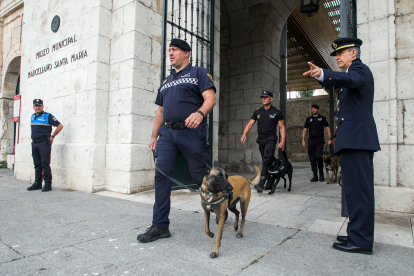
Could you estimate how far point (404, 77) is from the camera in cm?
365

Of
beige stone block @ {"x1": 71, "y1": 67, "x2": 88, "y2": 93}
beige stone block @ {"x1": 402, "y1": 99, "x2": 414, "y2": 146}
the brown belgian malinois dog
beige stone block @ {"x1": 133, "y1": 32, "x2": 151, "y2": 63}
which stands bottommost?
the brown belgian malinois dog

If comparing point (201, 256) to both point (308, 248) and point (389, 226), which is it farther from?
point (389, 226)

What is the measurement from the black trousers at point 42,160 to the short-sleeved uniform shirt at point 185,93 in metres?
4.28

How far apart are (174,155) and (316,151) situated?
5.25 meters

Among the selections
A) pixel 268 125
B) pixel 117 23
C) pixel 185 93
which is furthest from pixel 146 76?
pixel 185 93

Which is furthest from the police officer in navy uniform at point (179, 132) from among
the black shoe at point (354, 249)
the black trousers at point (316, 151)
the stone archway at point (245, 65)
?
the stone archway at point (245, 65)

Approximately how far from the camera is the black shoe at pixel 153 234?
259 cm

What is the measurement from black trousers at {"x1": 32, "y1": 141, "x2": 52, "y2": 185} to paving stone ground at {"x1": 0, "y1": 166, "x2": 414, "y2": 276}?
1643mm

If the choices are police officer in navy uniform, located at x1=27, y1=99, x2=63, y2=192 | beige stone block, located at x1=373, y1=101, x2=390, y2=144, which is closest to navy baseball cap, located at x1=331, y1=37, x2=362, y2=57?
beige stone block, located at x1=373, y1=101, x2=390, y2=144

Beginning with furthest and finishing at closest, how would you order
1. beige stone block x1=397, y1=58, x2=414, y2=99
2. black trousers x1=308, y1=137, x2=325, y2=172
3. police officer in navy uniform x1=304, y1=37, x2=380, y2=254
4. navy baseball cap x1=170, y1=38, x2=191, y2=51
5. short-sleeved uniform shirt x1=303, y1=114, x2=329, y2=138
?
1. short-sleeved uniform shirt x1=303, y1=114, x2=329, y2=138
2. black trousers x1=308, y1=137, x2=325, y2=172
3. beige stone block x1=397, y1=58, x2=414, y2=99
4. navy baseball cap x1=170, y1=38, x2=191, y2=51
5. police officer in navy uniform x1=304, y1=37, x2=380, y2=254

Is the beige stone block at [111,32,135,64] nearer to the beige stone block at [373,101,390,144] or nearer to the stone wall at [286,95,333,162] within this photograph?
the beige stone block at [373,101,390,144]

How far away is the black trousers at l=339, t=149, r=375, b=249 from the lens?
2375 millimetres

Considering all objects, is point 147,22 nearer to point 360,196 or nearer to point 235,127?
point 235,127

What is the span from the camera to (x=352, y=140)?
244cm
